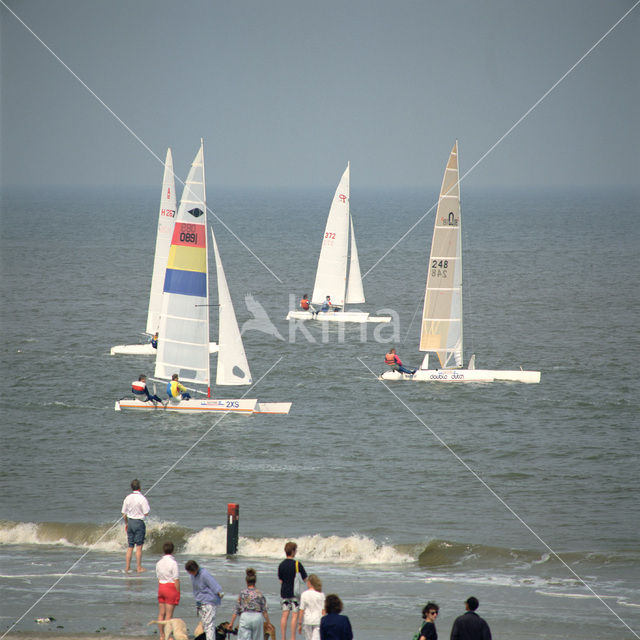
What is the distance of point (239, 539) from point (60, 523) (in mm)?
4290

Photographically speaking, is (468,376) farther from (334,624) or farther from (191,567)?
(334,624)

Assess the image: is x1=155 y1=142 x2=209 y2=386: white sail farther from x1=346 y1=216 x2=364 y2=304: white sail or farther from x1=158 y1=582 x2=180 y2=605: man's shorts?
x1=346 y1=216 x2=364 y2=304: white sail

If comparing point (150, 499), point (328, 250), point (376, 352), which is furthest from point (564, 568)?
point (328, 250)

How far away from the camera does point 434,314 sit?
119ft

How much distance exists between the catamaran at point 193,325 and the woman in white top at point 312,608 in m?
17.8

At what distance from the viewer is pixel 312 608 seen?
42.3 ft

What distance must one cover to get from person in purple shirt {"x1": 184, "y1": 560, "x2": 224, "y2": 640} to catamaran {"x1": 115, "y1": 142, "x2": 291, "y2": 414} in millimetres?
17057

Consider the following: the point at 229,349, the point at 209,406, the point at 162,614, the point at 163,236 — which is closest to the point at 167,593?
the point at 162,614

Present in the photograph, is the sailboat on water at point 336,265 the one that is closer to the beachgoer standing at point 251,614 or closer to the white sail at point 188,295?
the white sail at point 188,295

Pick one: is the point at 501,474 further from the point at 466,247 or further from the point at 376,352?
the point at 466,247

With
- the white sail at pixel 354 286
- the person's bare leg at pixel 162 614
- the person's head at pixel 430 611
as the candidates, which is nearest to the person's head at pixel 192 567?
the person's bare leg at pixel 162 614

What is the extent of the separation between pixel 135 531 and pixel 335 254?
30387mm

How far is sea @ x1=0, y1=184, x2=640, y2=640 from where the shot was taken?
1723 cm

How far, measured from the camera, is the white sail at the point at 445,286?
35.0 m
